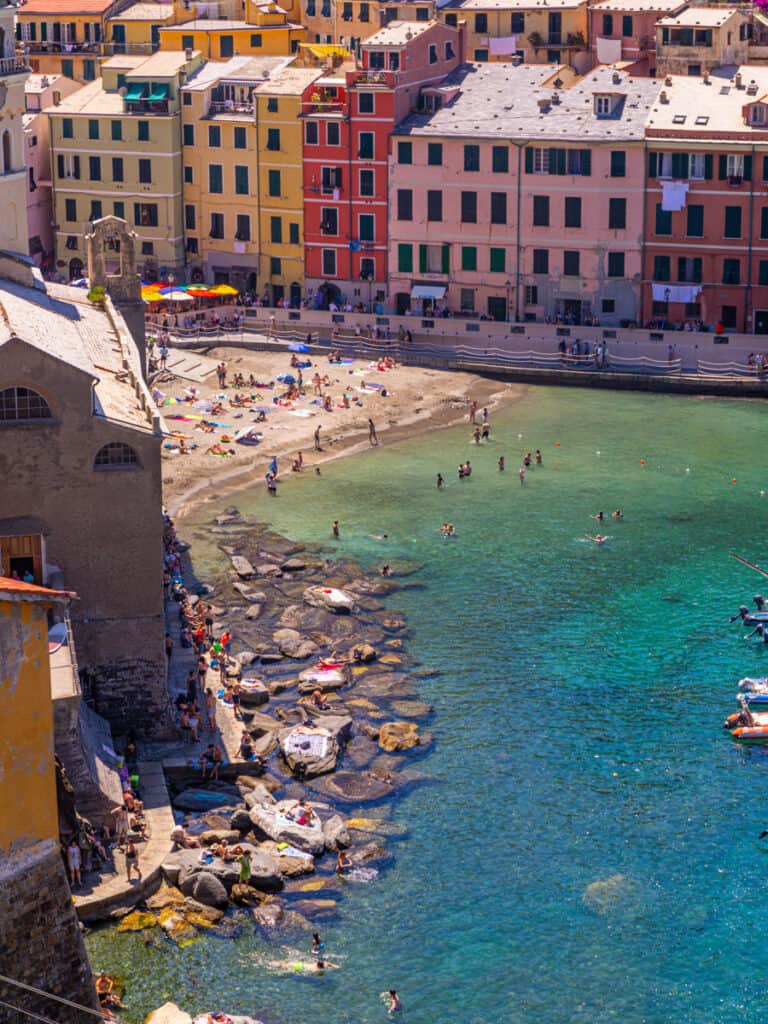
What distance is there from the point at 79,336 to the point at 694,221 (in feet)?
163

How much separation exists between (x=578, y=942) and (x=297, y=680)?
20.0 m

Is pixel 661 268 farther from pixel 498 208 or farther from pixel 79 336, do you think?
pixel 79 336

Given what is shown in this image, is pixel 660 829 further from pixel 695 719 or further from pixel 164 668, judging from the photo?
pixel 164 668

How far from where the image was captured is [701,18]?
122312 mm

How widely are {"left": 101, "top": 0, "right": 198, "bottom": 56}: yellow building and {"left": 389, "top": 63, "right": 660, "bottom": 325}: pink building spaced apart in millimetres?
28732

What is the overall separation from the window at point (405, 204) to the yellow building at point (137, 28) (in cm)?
2852

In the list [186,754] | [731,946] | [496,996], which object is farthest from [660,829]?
[186,754]

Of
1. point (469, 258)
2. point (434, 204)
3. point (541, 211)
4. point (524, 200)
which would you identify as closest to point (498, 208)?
point (524, 200)

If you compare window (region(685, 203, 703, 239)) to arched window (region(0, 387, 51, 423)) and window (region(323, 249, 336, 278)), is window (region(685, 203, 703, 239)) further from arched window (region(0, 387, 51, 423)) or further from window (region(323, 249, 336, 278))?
arched window (region(0, 387, 51, 423))

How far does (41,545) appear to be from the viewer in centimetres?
5978

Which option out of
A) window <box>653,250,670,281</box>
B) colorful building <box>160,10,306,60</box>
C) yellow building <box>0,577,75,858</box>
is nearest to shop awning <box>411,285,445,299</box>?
window <box>653,250,670,281</box>

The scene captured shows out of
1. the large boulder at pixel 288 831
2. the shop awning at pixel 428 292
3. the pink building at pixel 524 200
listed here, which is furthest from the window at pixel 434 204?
the large boulder at pixel 288 831

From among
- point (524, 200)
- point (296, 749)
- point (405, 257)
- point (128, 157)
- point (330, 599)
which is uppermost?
point (128, 157)

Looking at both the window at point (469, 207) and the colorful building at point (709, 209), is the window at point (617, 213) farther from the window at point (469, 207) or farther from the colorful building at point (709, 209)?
the window at point (469, 207)
